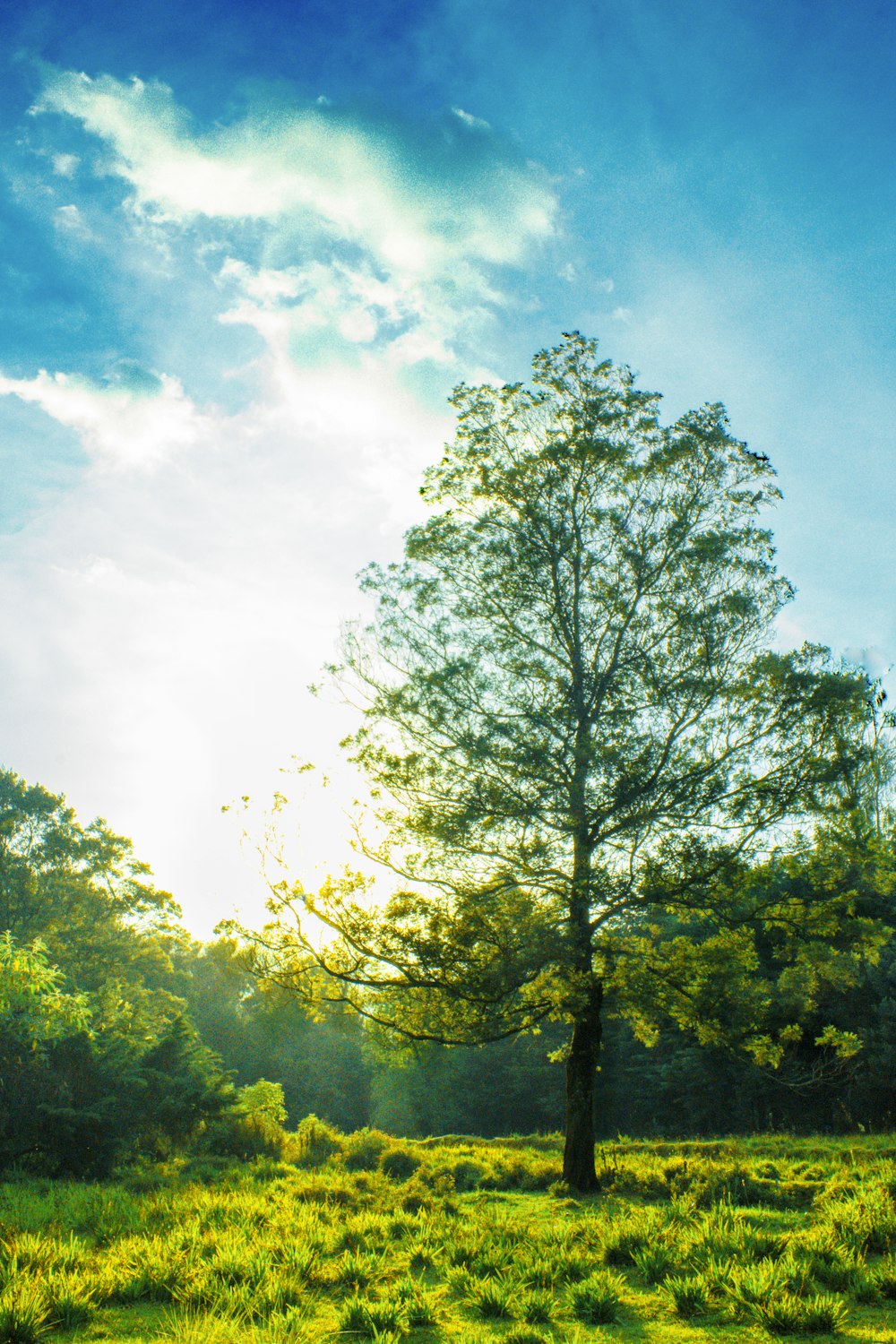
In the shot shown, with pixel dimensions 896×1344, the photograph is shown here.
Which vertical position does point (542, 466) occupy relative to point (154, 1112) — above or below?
above

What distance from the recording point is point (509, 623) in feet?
45.9

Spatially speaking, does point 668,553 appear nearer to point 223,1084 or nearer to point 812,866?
point 812,866

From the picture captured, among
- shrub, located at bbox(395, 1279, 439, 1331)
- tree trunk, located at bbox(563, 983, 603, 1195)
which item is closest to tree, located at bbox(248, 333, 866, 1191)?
tree trunk, located at bbox(563, 983, 603, 1195)

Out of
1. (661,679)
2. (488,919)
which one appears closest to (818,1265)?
(488,919)

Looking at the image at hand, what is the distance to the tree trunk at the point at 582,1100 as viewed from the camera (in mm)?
12062

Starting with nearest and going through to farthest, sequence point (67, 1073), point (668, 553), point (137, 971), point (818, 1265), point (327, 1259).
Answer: point (818, 1265) < point (327, 1259) < point (668, 553) < point (67, 1073) < point (137, 971)

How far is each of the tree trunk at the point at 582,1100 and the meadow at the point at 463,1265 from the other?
0.89 meters

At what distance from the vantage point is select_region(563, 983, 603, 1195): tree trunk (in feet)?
39.6

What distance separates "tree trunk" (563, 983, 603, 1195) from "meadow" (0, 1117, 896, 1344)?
2.92 ft

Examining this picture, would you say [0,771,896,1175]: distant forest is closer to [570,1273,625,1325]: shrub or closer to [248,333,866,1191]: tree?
[248,333,866,1191]: tree

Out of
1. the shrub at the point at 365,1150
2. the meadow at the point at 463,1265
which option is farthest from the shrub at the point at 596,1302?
the shrub at the point at 365,1150

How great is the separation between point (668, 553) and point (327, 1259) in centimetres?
1127

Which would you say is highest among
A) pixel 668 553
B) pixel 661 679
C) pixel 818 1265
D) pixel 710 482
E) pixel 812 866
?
pixel 710 482

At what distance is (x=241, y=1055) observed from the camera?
4991cm
